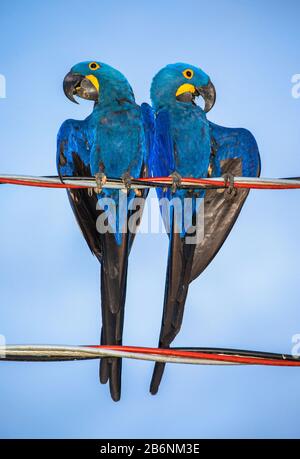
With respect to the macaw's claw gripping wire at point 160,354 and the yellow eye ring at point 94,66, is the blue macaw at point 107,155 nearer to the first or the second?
the yellow eye ring at point 94,66

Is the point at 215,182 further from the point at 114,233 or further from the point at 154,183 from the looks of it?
the point at 114,233

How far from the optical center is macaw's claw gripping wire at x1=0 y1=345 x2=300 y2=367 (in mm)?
1845

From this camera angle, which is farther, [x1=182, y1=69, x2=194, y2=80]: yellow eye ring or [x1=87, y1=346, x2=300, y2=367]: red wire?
[x1=182, y1=69, x2=194, y2=80]: yellow eye ring

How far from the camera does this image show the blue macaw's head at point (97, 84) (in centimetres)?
362

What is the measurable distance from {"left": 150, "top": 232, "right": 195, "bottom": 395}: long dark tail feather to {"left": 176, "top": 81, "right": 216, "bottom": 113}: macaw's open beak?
44.4 inches

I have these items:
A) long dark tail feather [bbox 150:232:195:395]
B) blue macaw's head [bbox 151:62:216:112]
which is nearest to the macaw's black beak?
blue macaw's head [bbox 151:62:216:112]

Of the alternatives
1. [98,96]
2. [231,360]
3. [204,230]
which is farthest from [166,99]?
[231,360]

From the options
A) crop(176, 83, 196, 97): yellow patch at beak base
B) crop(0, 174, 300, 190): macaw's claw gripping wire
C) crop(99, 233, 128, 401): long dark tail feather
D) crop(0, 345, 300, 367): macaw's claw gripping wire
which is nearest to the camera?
crop(0, 345, 300, 367): macaw's claw gripping wire

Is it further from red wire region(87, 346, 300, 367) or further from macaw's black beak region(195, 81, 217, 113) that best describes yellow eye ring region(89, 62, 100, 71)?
red wire region(87, 346, 300, 367)

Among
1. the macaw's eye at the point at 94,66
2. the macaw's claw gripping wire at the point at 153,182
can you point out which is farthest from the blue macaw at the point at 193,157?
the macaw's claw gripping wire at the point at 153,182

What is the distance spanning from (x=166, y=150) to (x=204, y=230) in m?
0.58

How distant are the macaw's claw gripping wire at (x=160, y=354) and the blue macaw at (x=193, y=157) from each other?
1131 mm

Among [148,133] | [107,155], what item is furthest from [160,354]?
[148,133]

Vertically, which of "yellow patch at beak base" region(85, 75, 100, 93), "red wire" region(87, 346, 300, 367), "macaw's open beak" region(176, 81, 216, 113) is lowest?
"red wire" region(87, 346, 300, 367)
